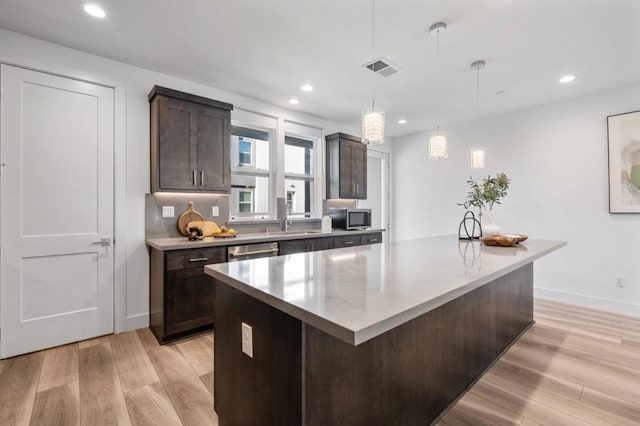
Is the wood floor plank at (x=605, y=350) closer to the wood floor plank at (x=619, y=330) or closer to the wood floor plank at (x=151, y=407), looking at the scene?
the wood floor plank at (x=619, y=330)

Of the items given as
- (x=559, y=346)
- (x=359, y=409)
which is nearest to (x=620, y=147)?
(x=559, y=346)

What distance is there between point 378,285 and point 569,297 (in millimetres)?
4238

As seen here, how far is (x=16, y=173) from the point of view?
2504 mm

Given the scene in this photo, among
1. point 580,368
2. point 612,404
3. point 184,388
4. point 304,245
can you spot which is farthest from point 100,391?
point 580,368

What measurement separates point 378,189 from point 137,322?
15.5 ft

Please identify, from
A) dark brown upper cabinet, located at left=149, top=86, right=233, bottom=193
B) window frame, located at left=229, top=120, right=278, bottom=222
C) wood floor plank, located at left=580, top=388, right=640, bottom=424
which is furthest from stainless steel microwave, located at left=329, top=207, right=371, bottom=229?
wood floor plank, located at left=580, top=388, right=640, bottom=424

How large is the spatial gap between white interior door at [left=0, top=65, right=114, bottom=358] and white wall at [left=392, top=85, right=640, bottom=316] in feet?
16.4

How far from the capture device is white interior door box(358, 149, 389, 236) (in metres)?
6.14

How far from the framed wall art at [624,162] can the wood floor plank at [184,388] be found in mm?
4814

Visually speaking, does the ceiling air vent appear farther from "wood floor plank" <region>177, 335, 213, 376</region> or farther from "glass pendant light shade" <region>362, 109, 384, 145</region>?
"wood floor plank" <region>177, 335, 213, 376</region>

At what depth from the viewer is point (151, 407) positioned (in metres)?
1.85

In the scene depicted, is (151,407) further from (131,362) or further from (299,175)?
(299,175)

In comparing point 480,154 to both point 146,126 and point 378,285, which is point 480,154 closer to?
point 378,285

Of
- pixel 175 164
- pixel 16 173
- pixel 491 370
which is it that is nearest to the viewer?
pixel 491 370
